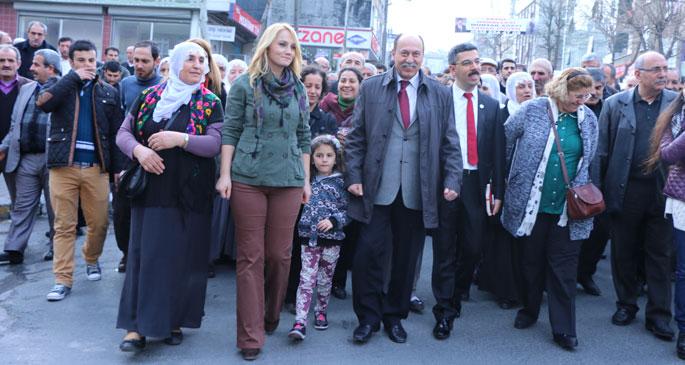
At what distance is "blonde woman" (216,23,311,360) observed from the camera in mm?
4629

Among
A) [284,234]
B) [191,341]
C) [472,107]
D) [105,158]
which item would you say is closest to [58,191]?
[105,158]

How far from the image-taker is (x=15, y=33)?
23000 millimetres

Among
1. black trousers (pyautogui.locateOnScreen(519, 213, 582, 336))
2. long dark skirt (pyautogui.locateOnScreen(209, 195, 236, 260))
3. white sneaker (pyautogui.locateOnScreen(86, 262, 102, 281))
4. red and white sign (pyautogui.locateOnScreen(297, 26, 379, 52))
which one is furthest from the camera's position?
red and white sign (pyautogui.locateOnScreen(297, 26, 379, 52))

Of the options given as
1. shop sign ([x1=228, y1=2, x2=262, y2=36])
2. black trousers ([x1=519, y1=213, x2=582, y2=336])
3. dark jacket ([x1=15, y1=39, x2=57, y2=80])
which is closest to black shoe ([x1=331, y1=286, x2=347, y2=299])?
black trousers ([x1=519, y1=213, x2=582, y2=336])

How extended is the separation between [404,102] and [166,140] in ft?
5.81

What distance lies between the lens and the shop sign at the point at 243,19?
26.1 m

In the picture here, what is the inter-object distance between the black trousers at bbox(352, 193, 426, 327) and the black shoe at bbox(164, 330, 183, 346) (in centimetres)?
131

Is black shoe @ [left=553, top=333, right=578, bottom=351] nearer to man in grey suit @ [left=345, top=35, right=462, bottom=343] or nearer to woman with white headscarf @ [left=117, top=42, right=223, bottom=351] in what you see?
man in grey suit @ [left=345, top=35, right=462, bottom=343]

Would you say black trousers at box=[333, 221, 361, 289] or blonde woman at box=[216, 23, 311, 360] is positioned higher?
blonde woman at box=[216, 23, 311, 360]

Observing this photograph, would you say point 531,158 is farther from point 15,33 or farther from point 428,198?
point 15,33

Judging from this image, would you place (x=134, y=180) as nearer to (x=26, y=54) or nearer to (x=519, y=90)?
(x=519, y=90)

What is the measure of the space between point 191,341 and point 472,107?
2819mm

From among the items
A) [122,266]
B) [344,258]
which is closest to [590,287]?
[344,258]

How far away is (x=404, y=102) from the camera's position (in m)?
5.14
